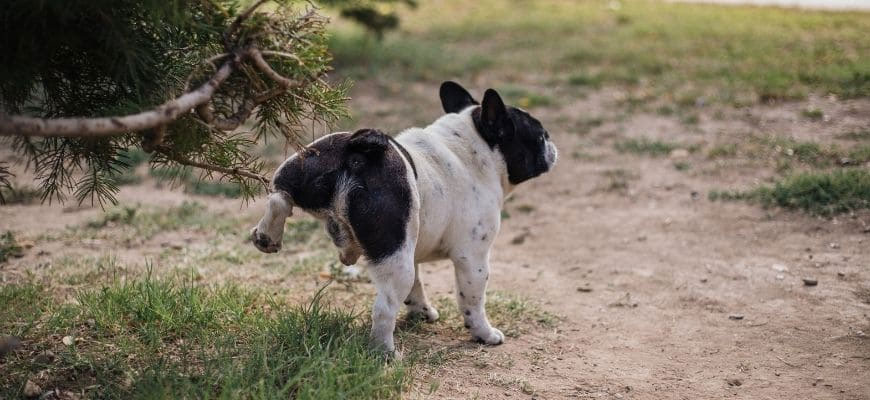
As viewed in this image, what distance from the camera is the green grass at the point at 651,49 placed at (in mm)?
10484

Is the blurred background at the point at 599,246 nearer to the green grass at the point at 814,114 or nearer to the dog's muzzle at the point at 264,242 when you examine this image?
the green grass at the point at 814,114

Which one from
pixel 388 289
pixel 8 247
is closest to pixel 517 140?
pixel 388 289

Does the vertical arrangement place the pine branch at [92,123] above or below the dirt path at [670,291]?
above

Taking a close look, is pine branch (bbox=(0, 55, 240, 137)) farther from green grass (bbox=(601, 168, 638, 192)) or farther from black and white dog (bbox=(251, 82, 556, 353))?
green grass (bbox=(601, 168, 638, 192))

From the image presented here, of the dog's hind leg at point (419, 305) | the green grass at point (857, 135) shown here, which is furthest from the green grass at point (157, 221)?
the green grass at point (857, 135)

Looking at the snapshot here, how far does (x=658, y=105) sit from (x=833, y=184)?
353 centimetres

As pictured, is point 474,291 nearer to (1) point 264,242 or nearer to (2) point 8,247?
(1) point 264,242

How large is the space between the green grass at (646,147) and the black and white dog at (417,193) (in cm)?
411

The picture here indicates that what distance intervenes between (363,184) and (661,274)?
312cm

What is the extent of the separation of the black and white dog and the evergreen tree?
277 mm

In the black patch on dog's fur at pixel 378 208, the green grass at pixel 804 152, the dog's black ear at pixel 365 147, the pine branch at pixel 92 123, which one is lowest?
the green grass at pixel 804 152

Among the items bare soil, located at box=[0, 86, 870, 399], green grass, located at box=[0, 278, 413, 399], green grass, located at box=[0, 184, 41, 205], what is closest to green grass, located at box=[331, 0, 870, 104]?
bare soil, located at box=[0, 86, 870, 399]

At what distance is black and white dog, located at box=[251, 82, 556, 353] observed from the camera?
3875mm

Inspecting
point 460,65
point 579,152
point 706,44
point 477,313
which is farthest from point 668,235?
point 706,44
